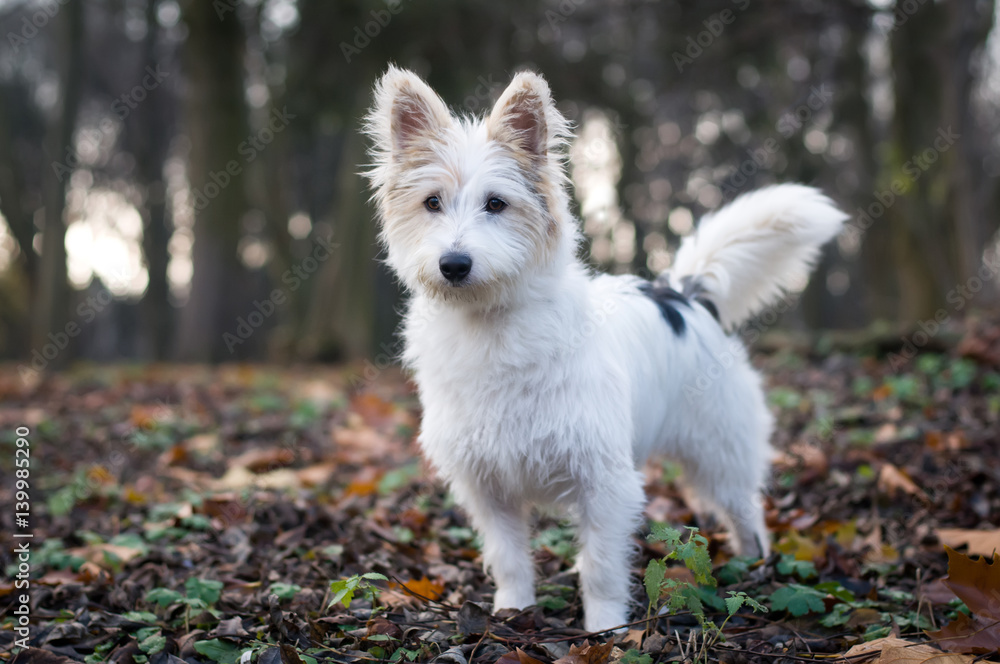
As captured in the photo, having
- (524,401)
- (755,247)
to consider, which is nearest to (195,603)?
(524,401)

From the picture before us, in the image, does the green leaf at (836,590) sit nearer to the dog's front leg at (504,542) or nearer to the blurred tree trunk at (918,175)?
the dog's front leg at (504,542)

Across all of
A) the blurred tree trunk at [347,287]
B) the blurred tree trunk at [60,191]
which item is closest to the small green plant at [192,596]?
the blurred tree trunk at [347,287]

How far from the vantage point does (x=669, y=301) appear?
400 centimetres

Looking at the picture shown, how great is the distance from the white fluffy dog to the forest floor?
0.43 meters

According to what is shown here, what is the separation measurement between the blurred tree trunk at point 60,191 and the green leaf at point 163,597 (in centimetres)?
1060

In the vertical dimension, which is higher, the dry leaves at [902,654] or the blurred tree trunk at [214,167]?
the blurred tree trunk at [214,167]

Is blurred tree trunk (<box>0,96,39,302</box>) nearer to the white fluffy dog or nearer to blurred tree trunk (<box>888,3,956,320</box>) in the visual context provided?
the white fluffy dog

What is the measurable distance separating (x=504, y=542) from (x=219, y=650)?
123 cm

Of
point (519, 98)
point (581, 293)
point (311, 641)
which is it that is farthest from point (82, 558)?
point (519, 98)

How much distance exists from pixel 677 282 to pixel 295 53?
385 inches

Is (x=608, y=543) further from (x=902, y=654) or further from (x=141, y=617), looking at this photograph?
(x=141, y=617)

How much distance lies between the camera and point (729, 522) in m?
3.96

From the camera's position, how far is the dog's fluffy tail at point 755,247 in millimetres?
4109

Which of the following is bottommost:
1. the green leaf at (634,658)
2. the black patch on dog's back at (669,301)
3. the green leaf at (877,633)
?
the green leaf at (877,633)
